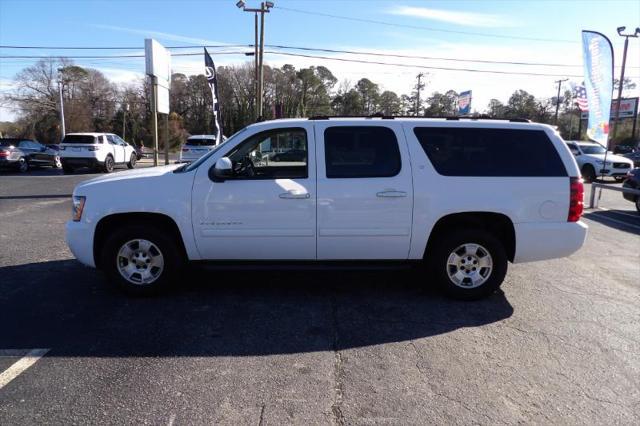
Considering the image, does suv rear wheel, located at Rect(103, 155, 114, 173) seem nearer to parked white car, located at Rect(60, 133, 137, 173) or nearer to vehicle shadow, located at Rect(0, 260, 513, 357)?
parked white car, located at Rect(60, 133, 137, 173)

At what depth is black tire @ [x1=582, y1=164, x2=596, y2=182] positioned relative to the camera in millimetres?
19391

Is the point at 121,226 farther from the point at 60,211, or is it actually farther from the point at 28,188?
the point at 28,188

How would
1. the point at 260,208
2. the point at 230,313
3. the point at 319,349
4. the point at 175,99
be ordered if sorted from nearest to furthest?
1. the point at 319,349
2. the point at 230,313
3. the point at 260,208
4. the point at 175,99

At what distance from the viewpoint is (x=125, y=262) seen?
4867 millimetres

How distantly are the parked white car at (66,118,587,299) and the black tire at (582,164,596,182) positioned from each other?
17.1 metres

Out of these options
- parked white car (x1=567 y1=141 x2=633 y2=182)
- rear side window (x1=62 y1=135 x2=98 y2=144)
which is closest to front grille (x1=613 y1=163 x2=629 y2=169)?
A: parked white car (x1=567 y1=141 x2=633 y2=182)

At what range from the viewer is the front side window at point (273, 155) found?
187 inches

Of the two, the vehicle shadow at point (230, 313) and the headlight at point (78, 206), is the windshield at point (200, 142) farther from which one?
the headlight at point (78, 206)

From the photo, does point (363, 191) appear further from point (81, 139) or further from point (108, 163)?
point (108, 163)

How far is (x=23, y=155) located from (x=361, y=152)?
2263 centimetres

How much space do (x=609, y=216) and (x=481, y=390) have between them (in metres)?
10.0

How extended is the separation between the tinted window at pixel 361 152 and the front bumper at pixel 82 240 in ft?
8.62

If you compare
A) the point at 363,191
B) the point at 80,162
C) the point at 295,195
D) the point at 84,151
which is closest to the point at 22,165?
the point at 80,162

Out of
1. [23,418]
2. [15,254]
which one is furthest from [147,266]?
[15,254]
